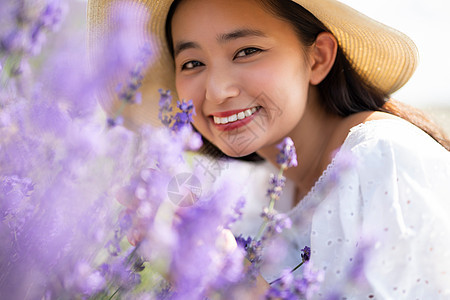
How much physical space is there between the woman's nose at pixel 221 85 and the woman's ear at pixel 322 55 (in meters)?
0.36

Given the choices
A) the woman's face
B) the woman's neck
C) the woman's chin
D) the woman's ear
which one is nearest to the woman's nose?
the woman's face

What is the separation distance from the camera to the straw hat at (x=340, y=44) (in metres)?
1.28

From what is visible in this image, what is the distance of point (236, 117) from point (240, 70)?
12 centimetres

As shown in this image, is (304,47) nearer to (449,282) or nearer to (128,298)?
(449,282)

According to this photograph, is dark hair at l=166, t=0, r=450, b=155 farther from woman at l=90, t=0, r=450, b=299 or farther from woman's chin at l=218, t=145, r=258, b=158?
woman's chin at l=218, t=145, r=258, b=158

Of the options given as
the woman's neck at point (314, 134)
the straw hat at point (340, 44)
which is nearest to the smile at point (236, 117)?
the straw hat at point (340, 44)

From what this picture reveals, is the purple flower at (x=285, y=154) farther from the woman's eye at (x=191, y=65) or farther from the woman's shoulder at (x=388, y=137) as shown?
the woman's eye at (x=191, y=65)

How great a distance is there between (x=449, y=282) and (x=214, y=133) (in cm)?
65

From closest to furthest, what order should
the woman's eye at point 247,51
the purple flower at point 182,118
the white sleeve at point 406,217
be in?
the purple flower at point 182,118 → the white sleeve at point 406,217 → the woman's eye at point 247,51

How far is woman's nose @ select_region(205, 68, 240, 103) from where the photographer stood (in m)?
1.11

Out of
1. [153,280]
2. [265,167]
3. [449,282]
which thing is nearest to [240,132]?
[449,282]

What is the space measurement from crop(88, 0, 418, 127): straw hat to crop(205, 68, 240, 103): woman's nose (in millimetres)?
260

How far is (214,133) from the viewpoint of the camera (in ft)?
4.15

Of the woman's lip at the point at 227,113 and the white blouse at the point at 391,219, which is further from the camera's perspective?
the woman's lip at the point at 227,113
